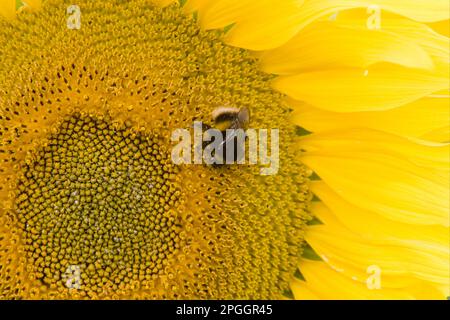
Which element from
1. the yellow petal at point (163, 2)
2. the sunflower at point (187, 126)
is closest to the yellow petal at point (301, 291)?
the sunflower at point (187, 126)

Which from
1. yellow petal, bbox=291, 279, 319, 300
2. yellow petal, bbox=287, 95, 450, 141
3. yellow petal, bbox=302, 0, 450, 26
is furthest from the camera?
yellow petal, bbox=291, 279, 319, 300

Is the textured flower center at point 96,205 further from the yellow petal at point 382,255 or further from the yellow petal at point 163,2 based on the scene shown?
the yellow petal at point 382,255

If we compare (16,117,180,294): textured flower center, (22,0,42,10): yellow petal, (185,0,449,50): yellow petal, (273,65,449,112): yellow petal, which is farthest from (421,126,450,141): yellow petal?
(22,0,42,10): yellow petal

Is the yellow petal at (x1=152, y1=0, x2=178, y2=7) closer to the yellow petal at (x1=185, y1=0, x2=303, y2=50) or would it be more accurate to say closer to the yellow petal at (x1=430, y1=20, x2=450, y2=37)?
the yellow petal at (x1=185, y1=0, x2=303, y2=50)

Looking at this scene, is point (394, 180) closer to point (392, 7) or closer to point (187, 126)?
point (392, 7)

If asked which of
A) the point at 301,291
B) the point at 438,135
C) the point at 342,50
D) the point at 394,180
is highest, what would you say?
the point at 342,50

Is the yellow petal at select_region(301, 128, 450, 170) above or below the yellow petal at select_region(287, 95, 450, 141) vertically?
below

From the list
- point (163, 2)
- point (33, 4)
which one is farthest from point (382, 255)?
point (33, 4)
